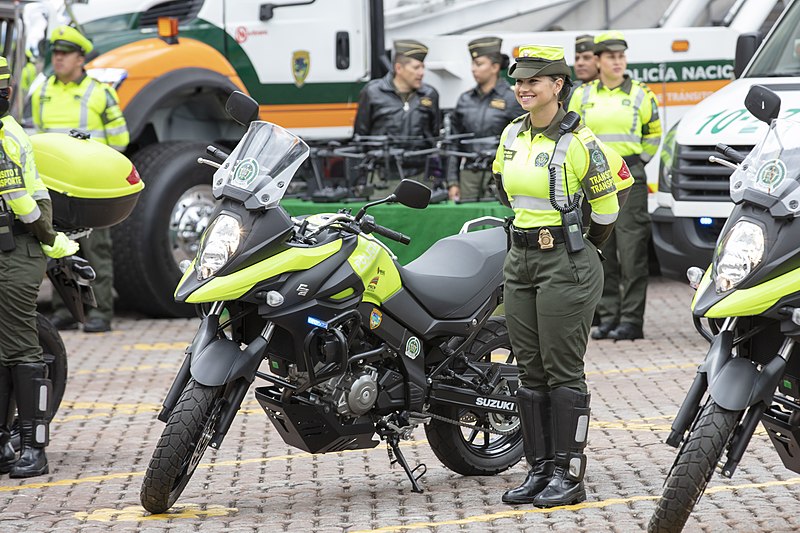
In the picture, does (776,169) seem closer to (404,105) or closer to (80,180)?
(80,180)

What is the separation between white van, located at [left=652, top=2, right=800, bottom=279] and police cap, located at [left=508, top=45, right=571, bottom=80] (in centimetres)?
354

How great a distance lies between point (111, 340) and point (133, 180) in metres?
3.82

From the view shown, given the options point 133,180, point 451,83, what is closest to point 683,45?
point 451,83

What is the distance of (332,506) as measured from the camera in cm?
644

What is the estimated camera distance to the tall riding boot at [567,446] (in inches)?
246

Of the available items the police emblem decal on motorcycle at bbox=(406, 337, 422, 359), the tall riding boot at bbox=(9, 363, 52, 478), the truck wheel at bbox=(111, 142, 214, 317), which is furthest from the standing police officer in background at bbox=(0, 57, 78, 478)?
→ the truck wheel at bbox=(111, 142, 214, 317)

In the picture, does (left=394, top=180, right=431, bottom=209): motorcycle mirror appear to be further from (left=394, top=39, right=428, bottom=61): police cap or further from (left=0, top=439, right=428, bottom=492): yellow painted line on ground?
(left=394, top=39, right=428, bottom=61): police cap

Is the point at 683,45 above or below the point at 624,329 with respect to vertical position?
above

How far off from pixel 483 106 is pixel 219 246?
18.9ft

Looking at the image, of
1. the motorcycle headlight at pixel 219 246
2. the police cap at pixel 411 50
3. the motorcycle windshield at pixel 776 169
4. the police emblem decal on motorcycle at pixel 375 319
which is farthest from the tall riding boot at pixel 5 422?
the police cap at pixel 411 50

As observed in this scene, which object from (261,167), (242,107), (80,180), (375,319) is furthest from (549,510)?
(80,180)

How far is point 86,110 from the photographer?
11.3 meters

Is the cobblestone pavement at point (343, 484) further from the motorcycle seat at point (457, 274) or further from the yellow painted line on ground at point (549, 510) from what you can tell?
the motorcycle seat at point (457, 274)

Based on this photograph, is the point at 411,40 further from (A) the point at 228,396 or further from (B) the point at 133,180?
(A) the point at 228,396
